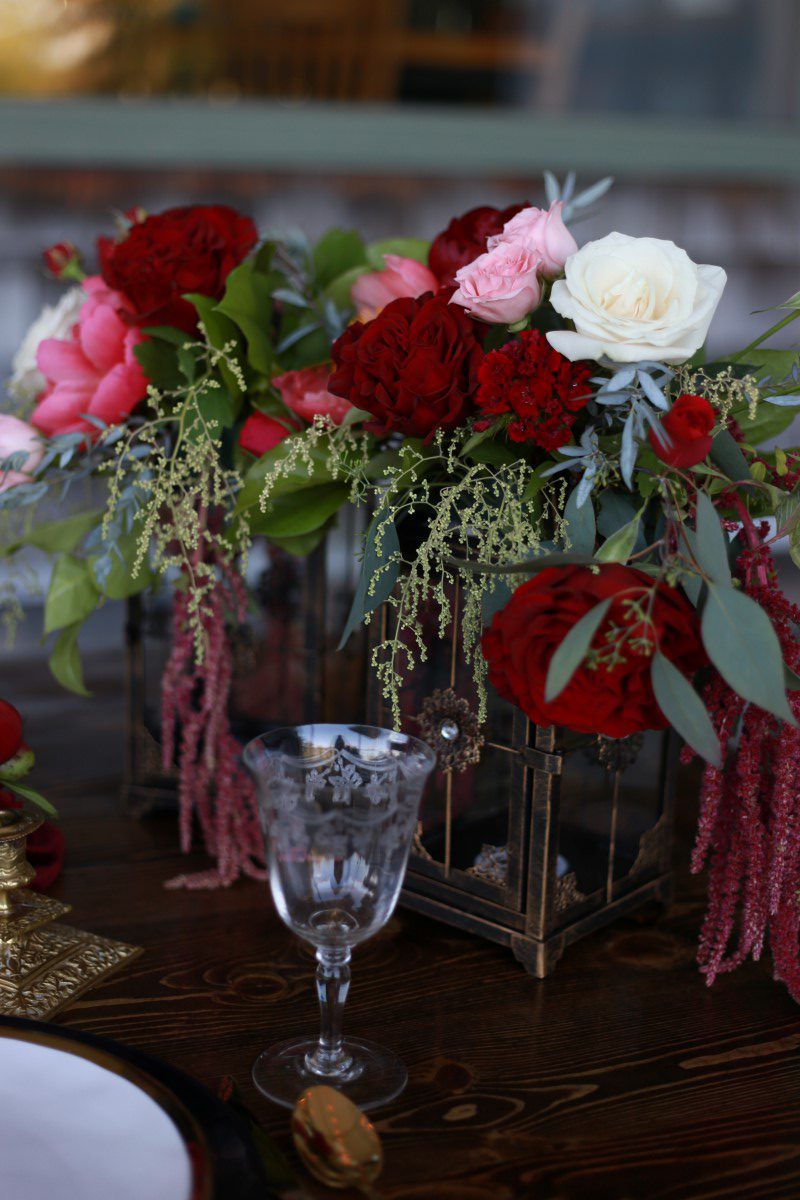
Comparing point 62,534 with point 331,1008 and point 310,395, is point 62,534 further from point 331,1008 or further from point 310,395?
point 331,1008

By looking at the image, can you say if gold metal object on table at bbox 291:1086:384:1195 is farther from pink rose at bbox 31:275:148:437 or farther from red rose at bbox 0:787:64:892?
pink rose at bbox 31:275:148:437

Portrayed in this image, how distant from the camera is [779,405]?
84 cm

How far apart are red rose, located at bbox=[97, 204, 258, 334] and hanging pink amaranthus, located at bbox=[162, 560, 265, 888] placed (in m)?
0.22

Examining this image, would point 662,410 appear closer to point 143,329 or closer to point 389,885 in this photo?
point 389,885

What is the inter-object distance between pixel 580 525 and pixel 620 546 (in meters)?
0.06

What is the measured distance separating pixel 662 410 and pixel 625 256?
100 mm

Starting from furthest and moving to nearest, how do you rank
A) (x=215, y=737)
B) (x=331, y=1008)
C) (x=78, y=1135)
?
(x=215, y=737)
(x=331, y=1008)
(x=78, y=1135)

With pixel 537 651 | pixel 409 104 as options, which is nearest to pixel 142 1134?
pixel 537 651

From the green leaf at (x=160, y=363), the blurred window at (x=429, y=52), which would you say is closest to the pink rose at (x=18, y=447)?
the green leaf at (x=160, y=363)

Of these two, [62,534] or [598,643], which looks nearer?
[598,643]

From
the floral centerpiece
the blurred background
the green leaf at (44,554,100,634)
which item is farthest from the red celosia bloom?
the blurred background

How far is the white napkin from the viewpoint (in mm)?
574

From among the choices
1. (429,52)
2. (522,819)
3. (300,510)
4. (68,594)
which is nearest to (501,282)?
(300,510)

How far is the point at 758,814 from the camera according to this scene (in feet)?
2.58
